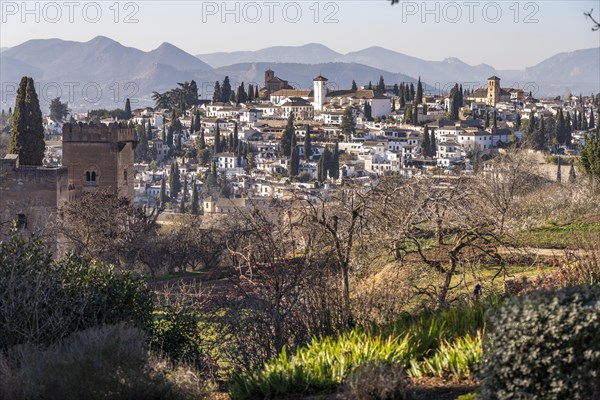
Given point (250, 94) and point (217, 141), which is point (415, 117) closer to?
point (217, 141)

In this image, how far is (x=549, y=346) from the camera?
531cm

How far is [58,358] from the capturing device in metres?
6.91

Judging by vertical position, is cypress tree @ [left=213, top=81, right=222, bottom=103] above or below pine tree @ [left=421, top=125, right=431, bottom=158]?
above

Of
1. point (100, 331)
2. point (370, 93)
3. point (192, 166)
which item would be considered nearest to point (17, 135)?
point (100, 331)

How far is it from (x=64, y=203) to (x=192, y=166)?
64875mm

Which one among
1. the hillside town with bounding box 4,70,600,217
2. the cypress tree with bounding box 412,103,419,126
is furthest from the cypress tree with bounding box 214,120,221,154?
the cypress tree with bounding box 412,103,419,126

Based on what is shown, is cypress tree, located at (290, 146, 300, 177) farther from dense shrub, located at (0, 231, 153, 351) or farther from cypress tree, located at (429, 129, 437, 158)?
dense shrub, located at (0, 231, 153, 351)

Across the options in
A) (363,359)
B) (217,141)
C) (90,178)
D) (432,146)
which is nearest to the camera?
(363,359)

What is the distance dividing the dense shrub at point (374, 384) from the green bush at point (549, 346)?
792mm

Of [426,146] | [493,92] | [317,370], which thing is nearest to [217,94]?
[493,92]

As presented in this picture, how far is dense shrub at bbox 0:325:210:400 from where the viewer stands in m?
6.63

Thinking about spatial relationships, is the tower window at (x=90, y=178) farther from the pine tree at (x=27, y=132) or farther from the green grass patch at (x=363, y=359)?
the green grass patch at (x=363, y=359)

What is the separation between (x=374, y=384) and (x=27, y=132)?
2659 centimetres

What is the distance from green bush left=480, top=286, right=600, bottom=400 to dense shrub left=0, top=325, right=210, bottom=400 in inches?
95.9
